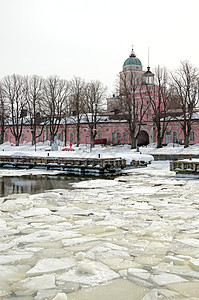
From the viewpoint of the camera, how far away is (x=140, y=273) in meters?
6.17

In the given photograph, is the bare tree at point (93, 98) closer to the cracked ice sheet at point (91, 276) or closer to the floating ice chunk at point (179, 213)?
the floating ice chunk at point (179, 213)

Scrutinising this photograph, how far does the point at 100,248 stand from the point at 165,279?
198 centimetres

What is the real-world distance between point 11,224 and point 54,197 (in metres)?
4.88

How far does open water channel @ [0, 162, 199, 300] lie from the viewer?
18.3 ft

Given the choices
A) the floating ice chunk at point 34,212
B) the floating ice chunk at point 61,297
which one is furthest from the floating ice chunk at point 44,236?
the floating ice chunk at point 61,297

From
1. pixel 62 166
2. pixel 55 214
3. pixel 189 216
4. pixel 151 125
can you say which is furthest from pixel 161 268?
pixel 151 125

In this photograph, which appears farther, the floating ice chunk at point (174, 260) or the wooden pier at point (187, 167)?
the wooden pier at point (187, 167)

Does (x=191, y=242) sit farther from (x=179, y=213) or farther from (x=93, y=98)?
(x=93, y=98)

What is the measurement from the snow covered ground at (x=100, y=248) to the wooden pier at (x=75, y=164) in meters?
12.2

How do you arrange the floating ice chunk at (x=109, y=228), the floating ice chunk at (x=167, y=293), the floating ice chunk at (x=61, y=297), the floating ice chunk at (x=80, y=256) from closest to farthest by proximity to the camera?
the floating ice chunk at (x=61, y=297) < the floating ice chunk at (x=167, y=293) < the floating ice chunk at (x=80, y=256) < the floating ice chunk at (x=109, y=228)

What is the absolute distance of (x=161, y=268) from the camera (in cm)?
641

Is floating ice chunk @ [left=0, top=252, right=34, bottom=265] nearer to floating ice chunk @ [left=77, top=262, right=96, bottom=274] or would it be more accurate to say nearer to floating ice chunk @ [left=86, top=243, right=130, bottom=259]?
floating ice chunk @ [left=86, top=243, right=130, bottom=259]

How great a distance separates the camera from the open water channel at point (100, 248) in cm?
557

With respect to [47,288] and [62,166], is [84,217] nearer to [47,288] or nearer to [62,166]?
[47,288]
